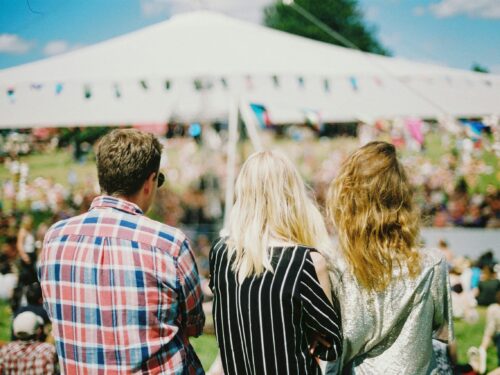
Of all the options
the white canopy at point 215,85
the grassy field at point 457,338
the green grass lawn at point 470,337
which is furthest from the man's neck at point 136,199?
the green grass lawn at point 470,337

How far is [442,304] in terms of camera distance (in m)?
1.66

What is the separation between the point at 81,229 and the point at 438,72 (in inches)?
162

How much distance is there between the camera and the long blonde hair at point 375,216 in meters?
1.62

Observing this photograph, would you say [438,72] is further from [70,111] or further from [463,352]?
[70,111]

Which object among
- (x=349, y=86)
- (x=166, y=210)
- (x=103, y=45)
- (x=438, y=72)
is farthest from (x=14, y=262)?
(x=438, y=72)

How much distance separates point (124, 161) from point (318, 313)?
31.3 inches

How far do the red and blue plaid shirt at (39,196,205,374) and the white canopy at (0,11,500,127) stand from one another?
119 inches

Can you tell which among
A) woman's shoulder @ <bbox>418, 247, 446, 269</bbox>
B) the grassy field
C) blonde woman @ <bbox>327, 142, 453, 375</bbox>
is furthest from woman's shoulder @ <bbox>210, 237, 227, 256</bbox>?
the grassy field

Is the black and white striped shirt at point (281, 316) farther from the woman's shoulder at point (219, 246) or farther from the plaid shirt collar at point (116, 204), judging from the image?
the plaid shirt collar at point (116, 204)

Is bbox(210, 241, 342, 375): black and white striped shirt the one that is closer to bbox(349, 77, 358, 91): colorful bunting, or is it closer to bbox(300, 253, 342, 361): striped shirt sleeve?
bbox(300, 253, 342, 361): striped shirt sleeve

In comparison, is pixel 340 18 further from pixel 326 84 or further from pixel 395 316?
pixel 395 316

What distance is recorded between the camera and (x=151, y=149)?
5.38ft

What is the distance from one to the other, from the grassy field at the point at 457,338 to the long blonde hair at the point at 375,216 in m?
2.75

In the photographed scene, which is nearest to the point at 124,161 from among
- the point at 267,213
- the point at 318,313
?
the point at 267,213
